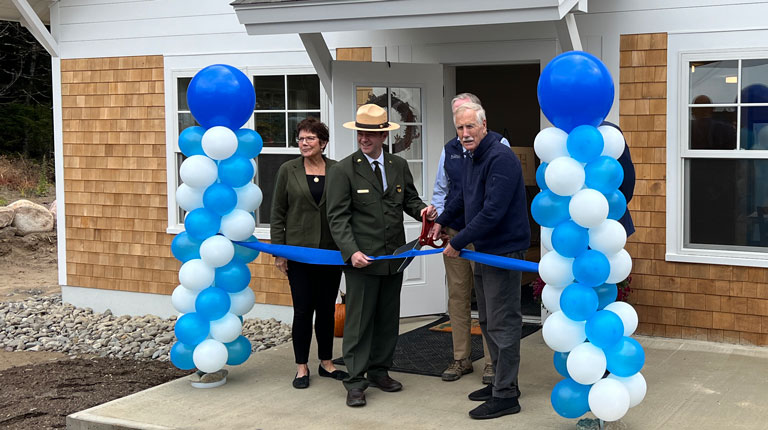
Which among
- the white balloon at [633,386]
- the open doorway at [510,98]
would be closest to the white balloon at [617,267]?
the white balloon at [633,386]

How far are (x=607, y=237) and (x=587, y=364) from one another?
62cm

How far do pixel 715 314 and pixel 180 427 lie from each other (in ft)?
13.0

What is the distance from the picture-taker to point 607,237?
4500 mm

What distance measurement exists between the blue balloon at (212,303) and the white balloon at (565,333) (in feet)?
7.16

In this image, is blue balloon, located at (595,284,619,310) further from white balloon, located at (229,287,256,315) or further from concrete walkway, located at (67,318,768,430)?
white balloon, located at (229,287,256,315)

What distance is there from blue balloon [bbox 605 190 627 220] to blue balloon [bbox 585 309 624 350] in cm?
49

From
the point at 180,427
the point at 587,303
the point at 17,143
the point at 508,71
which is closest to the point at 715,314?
the point at 587,303

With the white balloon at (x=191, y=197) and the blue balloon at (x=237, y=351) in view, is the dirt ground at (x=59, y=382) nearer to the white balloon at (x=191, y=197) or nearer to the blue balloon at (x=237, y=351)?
the blue balloon at (x=237, y=351)

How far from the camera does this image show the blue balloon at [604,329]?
176 inches

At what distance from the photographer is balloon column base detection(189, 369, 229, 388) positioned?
19.4 feet

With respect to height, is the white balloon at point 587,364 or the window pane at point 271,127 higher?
the window pane at point 271,127

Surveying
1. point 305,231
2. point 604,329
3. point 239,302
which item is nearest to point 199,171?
point 305,231

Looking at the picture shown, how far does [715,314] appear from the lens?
22.2 ft

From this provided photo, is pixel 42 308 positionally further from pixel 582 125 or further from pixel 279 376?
pixel 582 125
